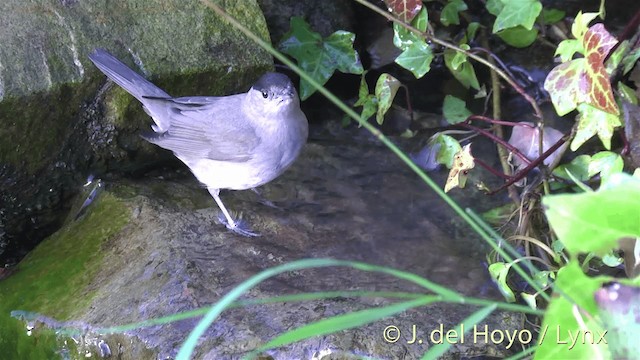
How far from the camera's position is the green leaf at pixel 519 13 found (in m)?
2.99

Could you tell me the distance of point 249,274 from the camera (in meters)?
2.57

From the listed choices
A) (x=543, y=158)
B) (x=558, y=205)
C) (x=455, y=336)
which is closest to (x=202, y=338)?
(x=455, y=336)

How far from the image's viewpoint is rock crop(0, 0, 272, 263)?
2.77 m

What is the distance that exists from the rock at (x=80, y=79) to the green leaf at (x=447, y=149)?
2.74ft

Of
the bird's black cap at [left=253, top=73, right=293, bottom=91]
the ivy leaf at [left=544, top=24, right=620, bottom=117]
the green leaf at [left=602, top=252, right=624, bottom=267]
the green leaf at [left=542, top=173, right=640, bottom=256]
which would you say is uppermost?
the green leaf at [left=542, top=173, right=640, bottom=256]

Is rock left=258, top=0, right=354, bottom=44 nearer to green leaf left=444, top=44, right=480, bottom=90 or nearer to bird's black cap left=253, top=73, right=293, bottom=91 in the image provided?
green leaf left=444, top=44, right=480, bottom=90

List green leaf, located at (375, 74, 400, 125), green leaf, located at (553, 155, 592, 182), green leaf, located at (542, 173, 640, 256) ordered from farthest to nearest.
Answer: green leaf, located at (375, 74, 400, 125) < green leaf, located at (553, 155, 592, 182) < green leaf, located at (542, 173, 640, 256)

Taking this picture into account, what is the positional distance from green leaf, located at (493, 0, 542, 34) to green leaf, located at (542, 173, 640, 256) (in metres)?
1.80

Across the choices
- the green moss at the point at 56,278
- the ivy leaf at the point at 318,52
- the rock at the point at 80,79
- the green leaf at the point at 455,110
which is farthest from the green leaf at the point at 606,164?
the green moss at the point at 56,278

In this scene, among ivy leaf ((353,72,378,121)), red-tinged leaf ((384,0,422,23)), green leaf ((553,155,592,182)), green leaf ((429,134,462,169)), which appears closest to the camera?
green leaf ((553,155,592,182))

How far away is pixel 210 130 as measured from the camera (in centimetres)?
306

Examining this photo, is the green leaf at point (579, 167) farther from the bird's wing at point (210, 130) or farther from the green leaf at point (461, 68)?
the bird's wing at point (210, 130)

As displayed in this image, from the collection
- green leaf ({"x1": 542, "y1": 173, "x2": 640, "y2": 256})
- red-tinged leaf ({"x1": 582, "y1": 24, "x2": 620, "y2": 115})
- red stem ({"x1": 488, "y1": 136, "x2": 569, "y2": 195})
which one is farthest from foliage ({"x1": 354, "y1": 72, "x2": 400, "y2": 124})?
green leaf ({"x1": 542, "y1": 173, "x2": 640, "y2": 256})

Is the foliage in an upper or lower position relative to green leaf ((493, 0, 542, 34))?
lower
